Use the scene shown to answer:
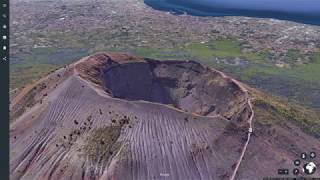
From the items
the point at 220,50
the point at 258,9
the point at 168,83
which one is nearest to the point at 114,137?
the point at 168,83

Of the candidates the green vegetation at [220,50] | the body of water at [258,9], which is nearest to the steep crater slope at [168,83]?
the green vegetation at [220,50]

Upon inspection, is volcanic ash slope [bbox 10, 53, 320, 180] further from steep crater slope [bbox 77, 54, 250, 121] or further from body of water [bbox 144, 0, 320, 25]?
body of water [bbox 144, 0, 320, 25]

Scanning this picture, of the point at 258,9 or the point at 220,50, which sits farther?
the point at 258,9

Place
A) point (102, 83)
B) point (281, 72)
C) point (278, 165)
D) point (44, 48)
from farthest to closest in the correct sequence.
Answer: point (44, 48), point (281, 72), point (102, 83), point (278, 165)

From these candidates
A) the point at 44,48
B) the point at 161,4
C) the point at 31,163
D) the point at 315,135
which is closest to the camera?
the point at 31,163

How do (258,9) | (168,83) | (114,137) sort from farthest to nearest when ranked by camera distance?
(258,9) < (168,83) < (114,137)

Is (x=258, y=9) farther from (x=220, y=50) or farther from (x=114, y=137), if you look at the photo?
(x=114, y=137)

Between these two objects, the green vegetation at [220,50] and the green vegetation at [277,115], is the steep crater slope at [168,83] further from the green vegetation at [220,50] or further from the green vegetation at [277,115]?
the green vegetation at [220,50]
